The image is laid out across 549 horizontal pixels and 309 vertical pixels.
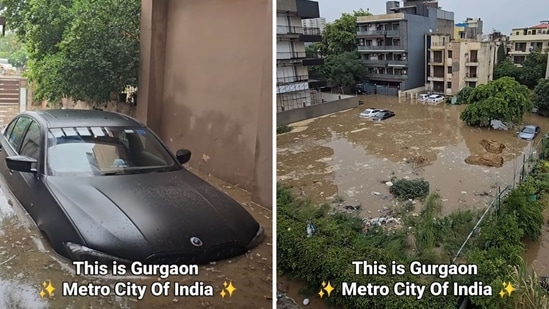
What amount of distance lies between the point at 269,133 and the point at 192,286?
0.49 m

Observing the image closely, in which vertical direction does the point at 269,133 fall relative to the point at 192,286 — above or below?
above

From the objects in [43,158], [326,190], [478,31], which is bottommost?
[326,190]

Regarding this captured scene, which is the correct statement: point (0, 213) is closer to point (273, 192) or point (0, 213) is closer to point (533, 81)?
point (273, 192)

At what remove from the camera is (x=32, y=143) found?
1208mm

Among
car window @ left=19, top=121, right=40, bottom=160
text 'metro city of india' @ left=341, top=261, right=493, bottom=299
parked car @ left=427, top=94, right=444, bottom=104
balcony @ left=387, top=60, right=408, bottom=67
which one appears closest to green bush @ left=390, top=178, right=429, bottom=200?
parked car @ left=427, top=94, right=444, bottom=104

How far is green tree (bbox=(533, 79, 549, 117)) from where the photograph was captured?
2.01 m

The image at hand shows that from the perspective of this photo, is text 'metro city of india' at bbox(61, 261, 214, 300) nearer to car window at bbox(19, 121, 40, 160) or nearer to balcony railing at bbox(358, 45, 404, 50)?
car window at bbox(19, 121, 40, 160)

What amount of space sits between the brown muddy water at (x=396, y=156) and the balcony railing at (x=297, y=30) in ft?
1.30

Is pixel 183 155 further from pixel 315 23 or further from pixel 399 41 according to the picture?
pixel 399 41

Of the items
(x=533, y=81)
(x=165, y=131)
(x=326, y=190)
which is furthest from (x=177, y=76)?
(x=533, y=81)

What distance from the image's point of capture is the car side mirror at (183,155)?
1.34 meters

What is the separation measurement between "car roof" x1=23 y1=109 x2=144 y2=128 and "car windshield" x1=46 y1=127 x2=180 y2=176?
15 mm

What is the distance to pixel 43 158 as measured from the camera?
46.7 inches

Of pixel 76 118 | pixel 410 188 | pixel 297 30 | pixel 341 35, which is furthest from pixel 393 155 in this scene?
pixel 76 118
